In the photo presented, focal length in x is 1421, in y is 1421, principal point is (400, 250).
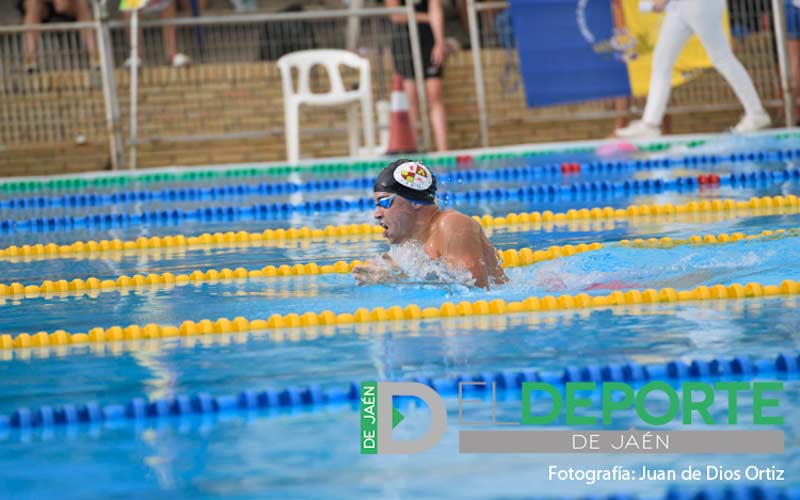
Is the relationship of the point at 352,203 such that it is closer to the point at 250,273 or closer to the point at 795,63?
the point at 250,273

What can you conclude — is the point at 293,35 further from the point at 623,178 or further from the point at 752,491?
the point at 752,491

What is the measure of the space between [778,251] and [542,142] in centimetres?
798

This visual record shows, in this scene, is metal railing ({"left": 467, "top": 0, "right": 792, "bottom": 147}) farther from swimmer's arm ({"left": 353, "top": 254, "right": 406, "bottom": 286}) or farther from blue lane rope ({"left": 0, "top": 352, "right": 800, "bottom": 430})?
blue lane rope ({"left": 0, "top": 352, "right": 800, "bottom": 430})

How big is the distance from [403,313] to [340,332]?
289mm

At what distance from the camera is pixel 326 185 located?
10.4 metres

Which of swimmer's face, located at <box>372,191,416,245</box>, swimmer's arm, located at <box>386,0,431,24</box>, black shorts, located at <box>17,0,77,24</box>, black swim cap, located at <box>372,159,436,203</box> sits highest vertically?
black shorts, located at <box>17,0,77,24</box>

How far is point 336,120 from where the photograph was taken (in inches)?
530

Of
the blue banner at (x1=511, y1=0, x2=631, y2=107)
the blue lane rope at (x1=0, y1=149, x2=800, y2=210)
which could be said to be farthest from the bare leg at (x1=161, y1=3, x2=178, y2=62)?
the blue banner at (x1=511, y1=0, x2=631, y2=107)

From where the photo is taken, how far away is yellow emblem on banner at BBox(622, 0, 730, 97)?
1207 centimetres

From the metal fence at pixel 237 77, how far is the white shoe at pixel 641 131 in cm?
79

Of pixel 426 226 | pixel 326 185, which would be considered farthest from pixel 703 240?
pixel 326 185

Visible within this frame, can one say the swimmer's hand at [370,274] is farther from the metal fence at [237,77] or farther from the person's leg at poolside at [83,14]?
the person's leg at poolside at [83,14]

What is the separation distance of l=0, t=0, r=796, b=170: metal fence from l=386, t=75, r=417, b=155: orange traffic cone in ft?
1.92

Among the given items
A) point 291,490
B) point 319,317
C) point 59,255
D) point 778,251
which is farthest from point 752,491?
point 59,255
